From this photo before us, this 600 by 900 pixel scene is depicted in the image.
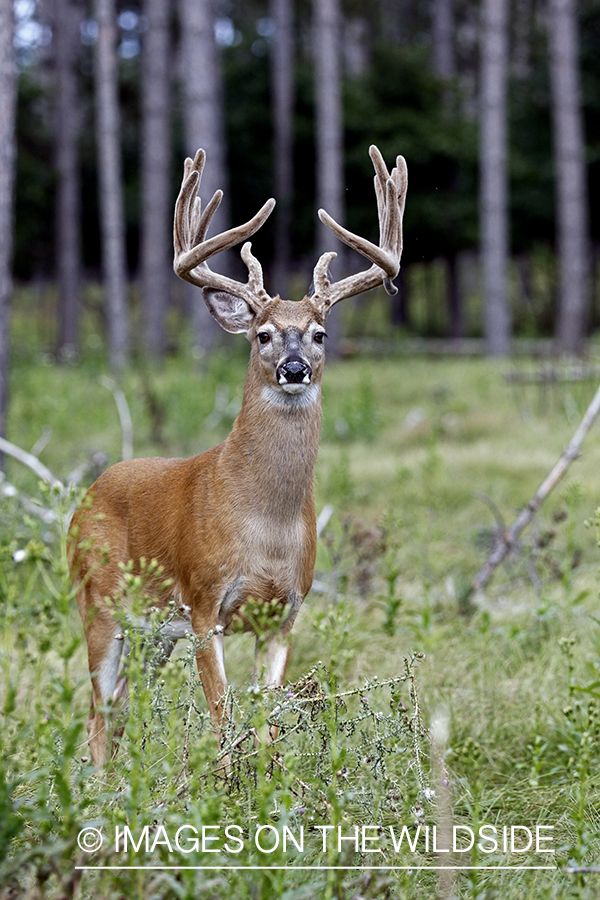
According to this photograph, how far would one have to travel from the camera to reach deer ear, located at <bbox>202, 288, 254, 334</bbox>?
3.38 meters

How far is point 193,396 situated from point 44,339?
1638cm

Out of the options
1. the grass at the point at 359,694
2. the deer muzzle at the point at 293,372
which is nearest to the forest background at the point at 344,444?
the grass at the point at 359,694

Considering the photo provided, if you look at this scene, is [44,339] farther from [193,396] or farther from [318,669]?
[318,669]

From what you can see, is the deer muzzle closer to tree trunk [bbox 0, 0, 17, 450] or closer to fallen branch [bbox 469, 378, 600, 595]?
fallen branch [bbox 469, 378, 600, 595]

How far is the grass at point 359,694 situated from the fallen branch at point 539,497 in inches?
5.5

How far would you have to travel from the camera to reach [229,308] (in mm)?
3408

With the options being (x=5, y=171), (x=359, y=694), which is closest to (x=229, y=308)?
(x=359, y=694)

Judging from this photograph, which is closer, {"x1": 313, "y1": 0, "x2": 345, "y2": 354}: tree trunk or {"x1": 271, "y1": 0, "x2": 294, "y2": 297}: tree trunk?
{"x1": 313, "y1": 0, "x2": 345, "y2": 354}: tree trunk

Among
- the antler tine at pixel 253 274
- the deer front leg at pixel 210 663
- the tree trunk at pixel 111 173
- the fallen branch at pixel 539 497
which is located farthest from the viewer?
the tree trunk at pixel 111 173

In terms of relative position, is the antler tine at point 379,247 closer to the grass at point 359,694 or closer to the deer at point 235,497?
the deer at point 235,497

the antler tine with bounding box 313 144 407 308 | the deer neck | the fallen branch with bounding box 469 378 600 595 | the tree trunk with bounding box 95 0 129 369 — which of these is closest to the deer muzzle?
the deer neck

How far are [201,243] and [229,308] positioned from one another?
25cm

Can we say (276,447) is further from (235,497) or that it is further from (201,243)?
(201,243)

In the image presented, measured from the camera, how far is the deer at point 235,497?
3.07 metres
